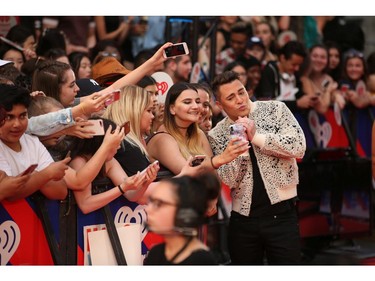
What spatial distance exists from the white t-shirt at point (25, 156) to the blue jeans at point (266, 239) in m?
1.33

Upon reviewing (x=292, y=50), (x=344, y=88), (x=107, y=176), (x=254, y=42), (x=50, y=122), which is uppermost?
(x=254, y=42)

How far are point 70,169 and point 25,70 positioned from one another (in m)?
2.22

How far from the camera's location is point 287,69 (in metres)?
10.0

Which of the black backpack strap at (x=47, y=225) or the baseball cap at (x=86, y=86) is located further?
the baseball cap at (x=86, y=86)

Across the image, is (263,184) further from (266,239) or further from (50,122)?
(50,122)

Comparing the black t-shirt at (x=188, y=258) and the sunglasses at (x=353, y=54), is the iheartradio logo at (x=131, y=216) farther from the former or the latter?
the sunglasses at (x=353, y=54)

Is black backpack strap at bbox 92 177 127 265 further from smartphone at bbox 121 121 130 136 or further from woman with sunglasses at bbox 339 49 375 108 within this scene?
woman with sunglasses at bbox 339 49 375 108

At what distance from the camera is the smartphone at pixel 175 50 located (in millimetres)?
6090

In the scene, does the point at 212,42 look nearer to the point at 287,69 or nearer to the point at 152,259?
the point at 287,69

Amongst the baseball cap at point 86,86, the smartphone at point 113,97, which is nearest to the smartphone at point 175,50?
the baseball cap at point 86,86

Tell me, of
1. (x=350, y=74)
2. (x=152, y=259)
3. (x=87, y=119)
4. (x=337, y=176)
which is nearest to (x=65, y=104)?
(x=87, y=119)

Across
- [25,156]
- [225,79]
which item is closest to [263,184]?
[225,79]

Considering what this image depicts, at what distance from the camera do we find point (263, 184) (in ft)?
18.4

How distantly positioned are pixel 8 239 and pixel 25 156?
498mm
